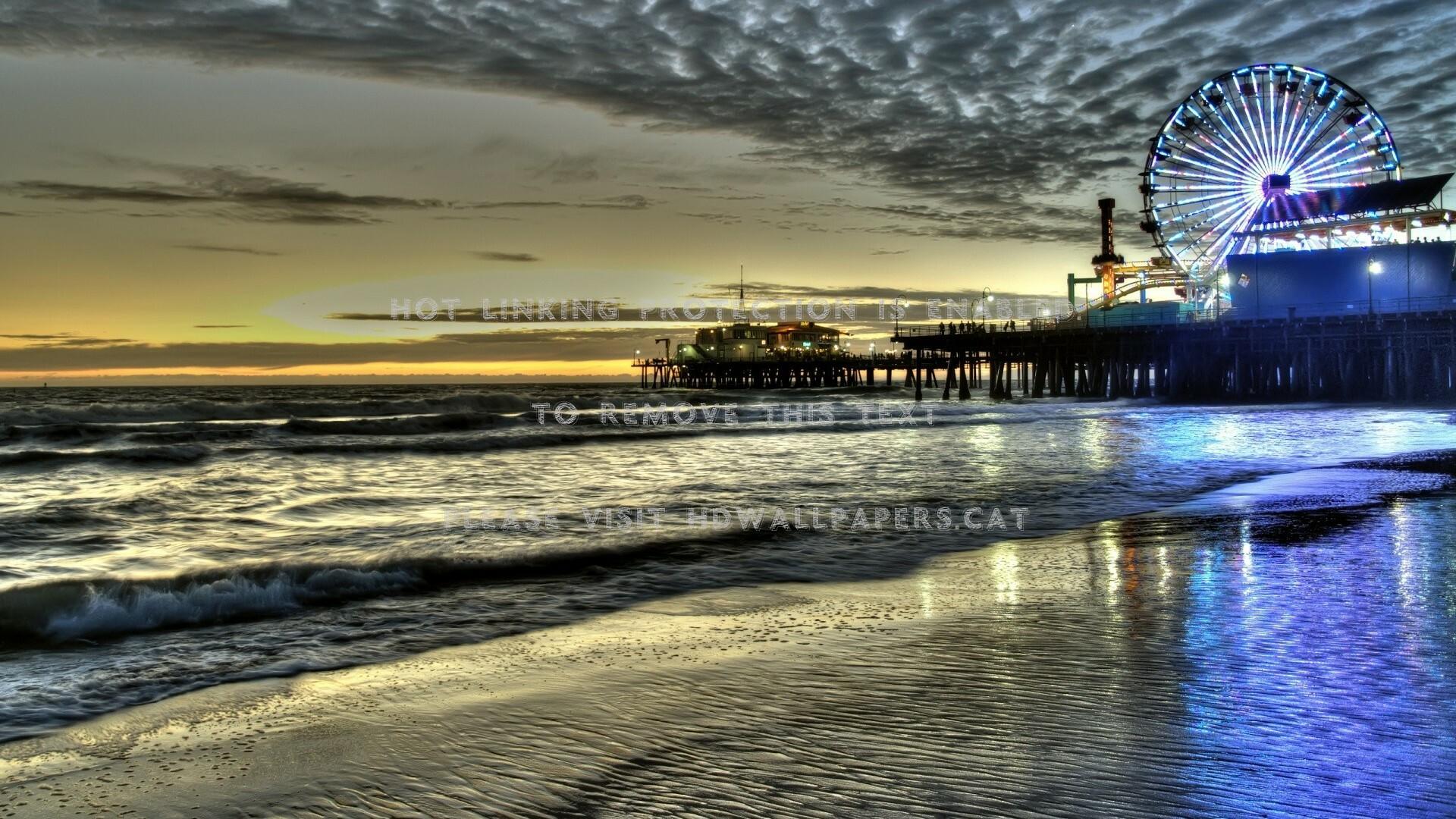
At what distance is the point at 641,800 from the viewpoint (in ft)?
12.8

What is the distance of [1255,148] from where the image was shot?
58.0m

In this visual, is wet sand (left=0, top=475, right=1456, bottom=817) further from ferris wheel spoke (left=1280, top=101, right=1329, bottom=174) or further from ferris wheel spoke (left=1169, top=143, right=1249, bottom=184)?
ferris wheel spoke (left=1280, top=101, right=1329, bottom=174)

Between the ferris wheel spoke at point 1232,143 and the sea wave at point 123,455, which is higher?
the ferris wheel spoke at point 1232,143

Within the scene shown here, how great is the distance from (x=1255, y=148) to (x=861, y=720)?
64604 mm

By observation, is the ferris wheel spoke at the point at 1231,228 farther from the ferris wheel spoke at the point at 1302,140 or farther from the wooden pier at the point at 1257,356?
the wooden pier at the point at 1257,356

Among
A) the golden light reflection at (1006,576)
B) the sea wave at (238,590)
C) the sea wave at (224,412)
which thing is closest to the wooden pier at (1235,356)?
the sea wave at (224,412)

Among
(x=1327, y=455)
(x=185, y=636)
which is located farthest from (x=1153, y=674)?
(x=1327, y=455)

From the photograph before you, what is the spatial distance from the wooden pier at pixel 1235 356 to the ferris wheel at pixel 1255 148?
8.70 m

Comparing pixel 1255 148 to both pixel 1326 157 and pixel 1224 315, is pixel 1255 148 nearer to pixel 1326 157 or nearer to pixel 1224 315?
pixel 1326 157

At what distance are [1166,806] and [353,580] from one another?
788 centimetres

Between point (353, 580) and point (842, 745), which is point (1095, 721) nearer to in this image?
point (842, 745)

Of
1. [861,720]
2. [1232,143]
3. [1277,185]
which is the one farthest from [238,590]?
[1232,143]

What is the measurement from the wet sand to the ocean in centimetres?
41

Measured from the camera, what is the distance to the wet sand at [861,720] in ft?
12.7
